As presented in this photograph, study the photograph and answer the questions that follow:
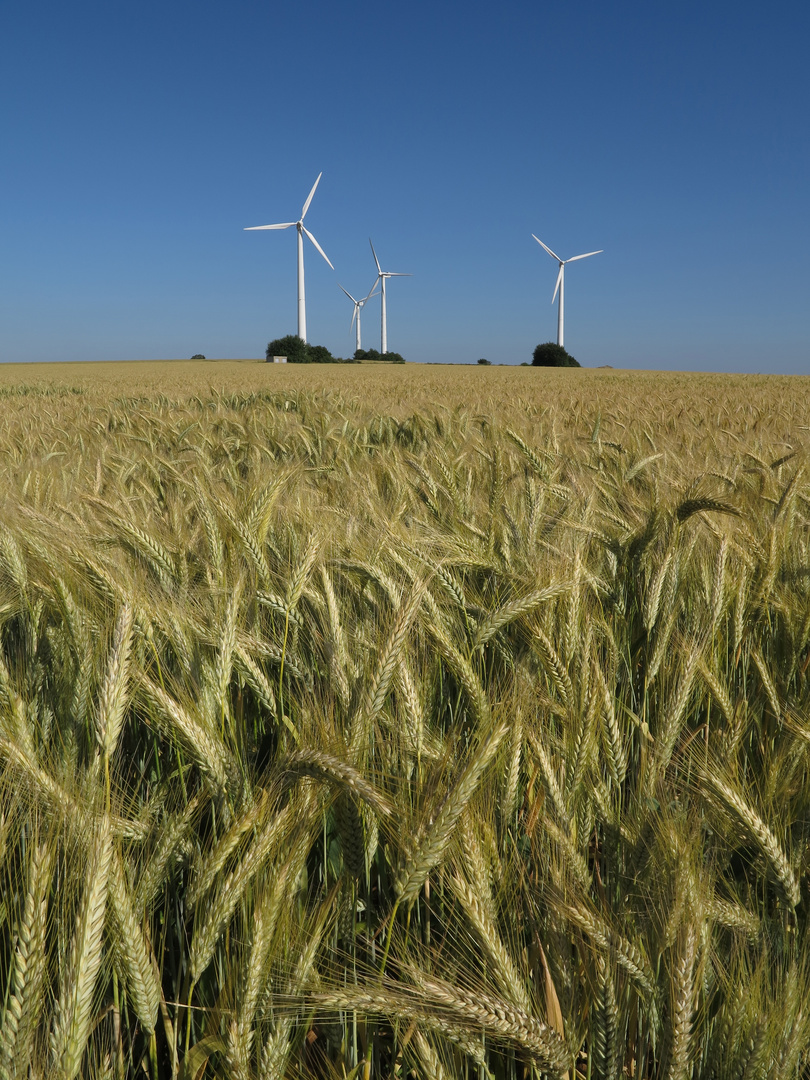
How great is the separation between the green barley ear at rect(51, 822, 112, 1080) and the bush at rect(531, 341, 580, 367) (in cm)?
5538

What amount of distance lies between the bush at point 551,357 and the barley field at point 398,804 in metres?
54.2

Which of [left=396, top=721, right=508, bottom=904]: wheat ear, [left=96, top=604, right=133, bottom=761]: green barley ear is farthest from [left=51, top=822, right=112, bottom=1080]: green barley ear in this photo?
[left=396, top=721, right=508, bottom=904]: wheat ear

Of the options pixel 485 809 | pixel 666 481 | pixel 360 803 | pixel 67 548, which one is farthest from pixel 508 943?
pixel 666 481

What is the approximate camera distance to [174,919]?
3.97 feet

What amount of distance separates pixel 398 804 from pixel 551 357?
58.0 m

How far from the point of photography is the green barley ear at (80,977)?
0.70 m

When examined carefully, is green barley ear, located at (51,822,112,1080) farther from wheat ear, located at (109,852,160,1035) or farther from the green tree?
the green tree

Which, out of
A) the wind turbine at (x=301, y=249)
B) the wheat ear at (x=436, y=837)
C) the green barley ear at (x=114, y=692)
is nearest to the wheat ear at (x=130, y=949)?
the green barley ear at (x=114, y=692)

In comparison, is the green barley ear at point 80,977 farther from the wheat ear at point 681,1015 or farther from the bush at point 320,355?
the bush at point 320,355

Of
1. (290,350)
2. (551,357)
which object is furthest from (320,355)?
(551,357)

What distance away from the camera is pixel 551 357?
55625 millimetres

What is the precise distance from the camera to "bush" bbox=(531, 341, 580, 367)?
53578mm

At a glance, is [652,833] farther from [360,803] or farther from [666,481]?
[666,481]

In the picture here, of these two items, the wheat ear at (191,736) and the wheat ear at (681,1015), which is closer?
the wheat ear at (681,1015)
